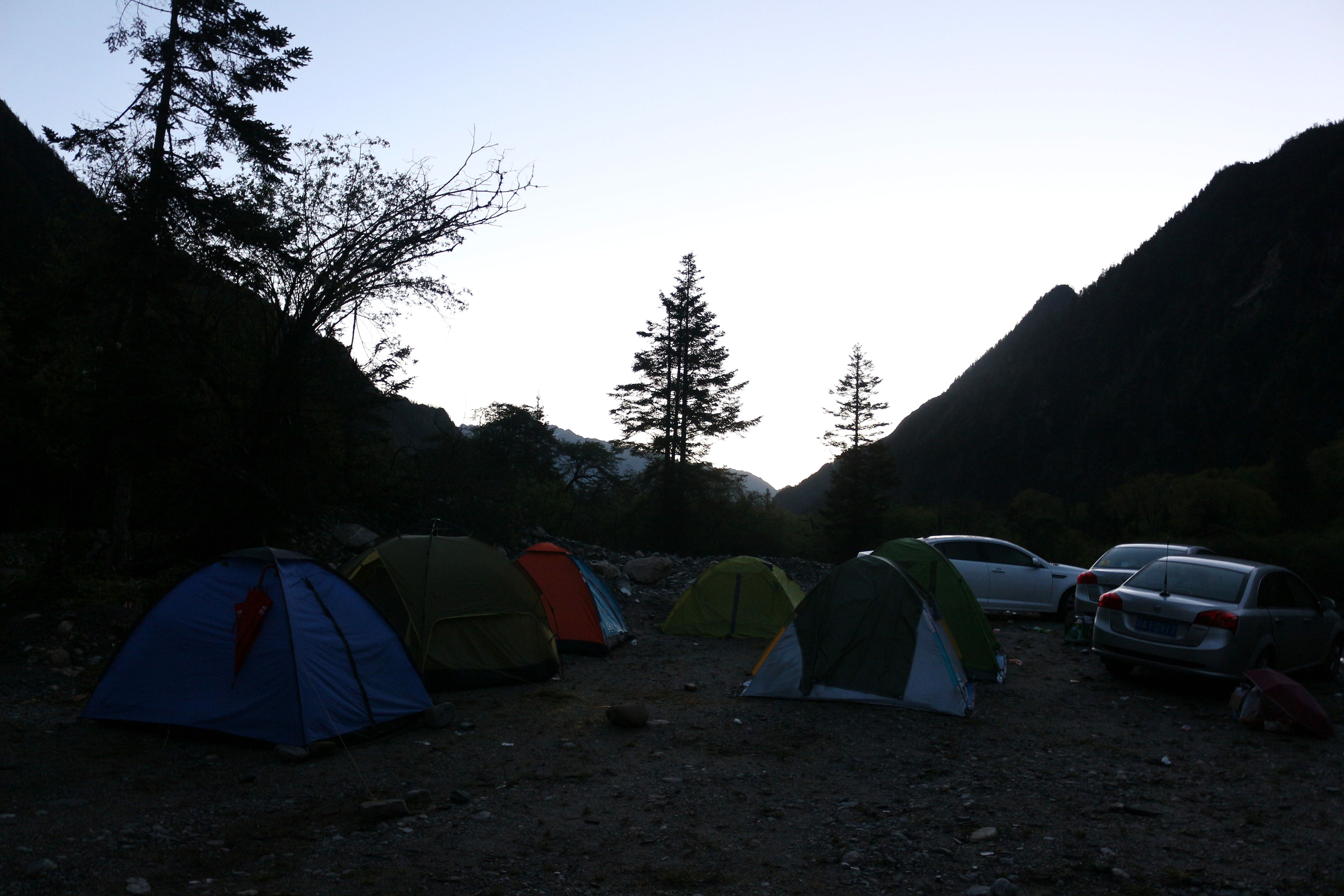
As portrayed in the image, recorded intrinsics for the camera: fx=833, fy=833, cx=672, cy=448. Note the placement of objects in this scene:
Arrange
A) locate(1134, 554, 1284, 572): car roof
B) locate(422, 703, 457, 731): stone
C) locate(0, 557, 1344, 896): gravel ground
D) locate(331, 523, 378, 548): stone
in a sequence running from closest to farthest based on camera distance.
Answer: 1. locate(0, 557, 1344, 896): gravel ground
2. locate(422, 703, 457, 731): stone
3. locate(1134, 554, 1284, 572): car roof
4. locate(331, 523, 378, 548): stone

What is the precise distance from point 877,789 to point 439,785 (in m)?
3.20

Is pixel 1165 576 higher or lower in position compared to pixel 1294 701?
higher

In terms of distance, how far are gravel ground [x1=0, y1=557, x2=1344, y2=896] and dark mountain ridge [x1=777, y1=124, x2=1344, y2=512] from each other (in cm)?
3794

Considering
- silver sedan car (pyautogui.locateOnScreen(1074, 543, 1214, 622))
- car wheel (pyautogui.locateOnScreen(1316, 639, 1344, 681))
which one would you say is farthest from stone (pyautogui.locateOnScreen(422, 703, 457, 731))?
car wheel (pyautogui.locateOnScreen(1316, 639, 1344, 681))

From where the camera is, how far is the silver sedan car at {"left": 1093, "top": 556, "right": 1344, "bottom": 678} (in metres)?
8.70

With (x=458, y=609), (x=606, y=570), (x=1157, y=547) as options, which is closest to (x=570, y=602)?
(x=458, y=609)

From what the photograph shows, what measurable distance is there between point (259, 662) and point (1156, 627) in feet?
29.6

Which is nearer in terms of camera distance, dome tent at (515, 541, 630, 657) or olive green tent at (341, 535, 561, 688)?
olive green tent at (341, 535, 561, 688)

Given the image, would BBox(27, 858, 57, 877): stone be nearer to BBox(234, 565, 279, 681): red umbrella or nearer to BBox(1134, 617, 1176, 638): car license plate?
BBox(234, 565, 279, 681): red umbrella

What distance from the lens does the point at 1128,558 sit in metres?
13.6

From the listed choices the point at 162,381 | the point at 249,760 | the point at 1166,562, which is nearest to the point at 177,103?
the point at 162,381

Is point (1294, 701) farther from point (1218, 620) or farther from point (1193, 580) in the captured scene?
point (1193, 580)

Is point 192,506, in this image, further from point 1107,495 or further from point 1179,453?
point 1179,453

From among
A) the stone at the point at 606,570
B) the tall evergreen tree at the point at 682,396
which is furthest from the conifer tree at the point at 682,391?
the stone at the point at 606,570
